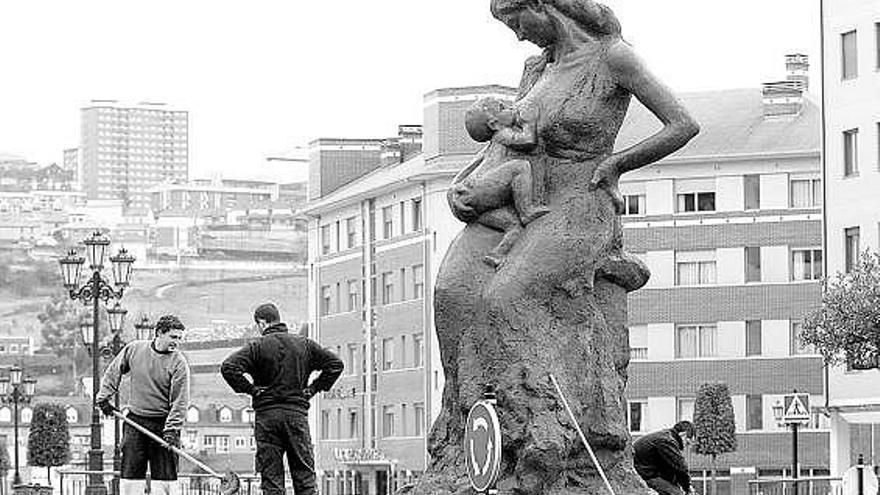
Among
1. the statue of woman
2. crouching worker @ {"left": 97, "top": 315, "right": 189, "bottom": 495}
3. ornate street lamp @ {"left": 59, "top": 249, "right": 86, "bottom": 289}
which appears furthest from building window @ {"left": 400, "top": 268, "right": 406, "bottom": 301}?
the statue of woman

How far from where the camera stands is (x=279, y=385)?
1584 cm

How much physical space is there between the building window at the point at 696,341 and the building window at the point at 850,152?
22.2 meters

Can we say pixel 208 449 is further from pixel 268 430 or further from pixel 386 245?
pixel 268 430

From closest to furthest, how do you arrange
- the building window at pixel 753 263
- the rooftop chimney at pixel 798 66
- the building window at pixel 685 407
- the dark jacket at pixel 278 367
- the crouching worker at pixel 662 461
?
the crouching worker at pixel 662 461 → the dark jacket at pixel 278 367 → the building window at pixel 753 263 → the building window at pixel 685 407 → the rooftop chimney at pixel 798 66

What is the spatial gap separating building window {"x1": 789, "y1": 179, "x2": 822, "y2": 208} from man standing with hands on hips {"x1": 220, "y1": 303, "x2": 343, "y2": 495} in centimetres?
6806

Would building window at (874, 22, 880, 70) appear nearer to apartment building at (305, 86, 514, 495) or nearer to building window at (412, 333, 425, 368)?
apartment building at (305, 86, 514, 495)

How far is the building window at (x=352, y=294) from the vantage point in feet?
335

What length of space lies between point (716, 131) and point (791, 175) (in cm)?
420

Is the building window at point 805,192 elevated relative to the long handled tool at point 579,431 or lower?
elevated

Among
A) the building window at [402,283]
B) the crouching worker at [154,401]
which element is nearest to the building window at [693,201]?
the building window at [402,283]

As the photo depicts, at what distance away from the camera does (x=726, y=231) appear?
84312mm

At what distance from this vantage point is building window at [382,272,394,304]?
98.2 m

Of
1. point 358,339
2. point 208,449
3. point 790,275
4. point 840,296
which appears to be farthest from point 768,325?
point 208,449

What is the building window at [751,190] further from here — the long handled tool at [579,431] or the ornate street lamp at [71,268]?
the long handled tool at [579,431]
